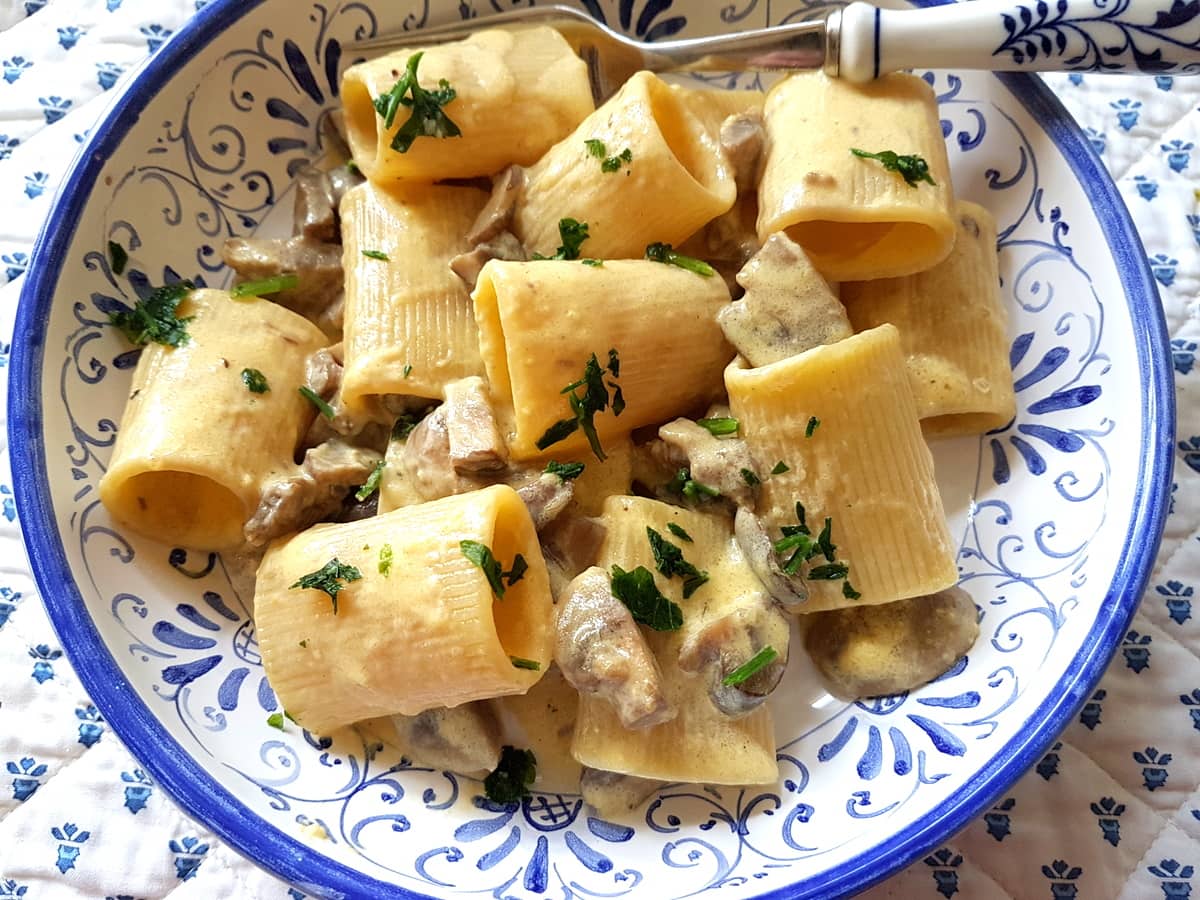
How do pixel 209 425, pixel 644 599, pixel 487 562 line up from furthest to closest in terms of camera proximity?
1. pixel 209 425
2. pixel 644 599
3. pixel 487 562

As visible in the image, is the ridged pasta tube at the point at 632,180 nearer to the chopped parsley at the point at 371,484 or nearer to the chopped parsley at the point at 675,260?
the chopped parsley at the point at 675,260

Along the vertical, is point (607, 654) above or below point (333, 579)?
below

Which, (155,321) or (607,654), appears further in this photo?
(155,321)

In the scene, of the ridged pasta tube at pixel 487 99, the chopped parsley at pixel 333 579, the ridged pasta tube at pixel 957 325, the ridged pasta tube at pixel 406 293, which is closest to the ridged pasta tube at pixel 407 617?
the chopped parsley at pixel 333 579

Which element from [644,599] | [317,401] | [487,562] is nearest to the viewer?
[487,562]

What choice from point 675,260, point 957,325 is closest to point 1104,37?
point 957,325

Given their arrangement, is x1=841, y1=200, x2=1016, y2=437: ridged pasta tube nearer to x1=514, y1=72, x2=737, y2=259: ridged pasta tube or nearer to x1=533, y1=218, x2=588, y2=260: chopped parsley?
x1=514, y1=72, x2=737, y2=259: ridged pasta tube

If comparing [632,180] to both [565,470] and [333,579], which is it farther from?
[333,579]
